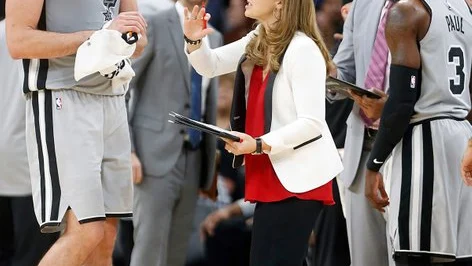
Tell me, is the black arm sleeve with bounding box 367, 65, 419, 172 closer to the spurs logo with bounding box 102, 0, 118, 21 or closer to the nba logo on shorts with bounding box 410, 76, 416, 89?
the nba logo on shorts with bounding box 410, 76, 416, 89

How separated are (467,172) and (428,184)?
0.28 metres

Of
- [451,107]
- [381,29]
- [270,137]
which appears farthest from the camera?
[381,29]

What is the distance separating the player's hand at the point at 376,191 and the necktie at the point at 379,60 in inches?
19.8

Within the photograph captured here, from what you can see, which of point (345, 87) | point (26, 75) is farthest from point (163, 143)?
point (26, 75)

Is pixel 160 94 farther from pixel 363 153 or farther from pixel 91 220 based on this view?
pixel 91 220

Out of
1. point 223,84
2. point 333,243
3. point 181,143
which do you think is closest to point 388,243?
point 333,243

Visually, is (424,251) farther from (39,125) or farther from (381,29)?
(39,125)

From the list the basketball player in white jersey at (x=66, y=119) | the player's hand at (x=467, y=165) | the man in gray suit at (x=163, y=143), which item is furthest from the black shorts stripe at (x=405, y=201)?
the man in gray suit at (x=163, y=143)

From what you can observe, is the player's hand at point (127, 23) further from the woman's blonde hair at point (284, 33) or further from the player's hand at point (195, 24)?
the woman's blonde hair at point (284, 33)

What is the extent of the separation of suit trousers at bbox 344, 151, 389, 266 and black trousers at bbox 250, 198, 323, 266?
1.13m

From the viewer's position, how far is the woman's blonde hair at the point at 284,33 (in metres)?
4.67

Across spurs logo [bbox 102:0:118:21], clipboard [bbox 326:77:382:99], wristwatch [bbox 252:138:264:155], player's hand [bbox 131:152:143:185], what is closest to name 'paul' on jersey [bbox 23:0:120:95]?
spurs logo [bbox 102:0:118:21]

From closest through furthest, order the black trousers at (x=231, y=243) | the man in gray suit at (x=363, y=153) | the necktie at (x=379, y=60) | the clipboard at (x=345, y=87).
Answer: the clipboard at (x=345, y=87), the necktie at (x=379, y=60), the man in gray suit at (x=363, y=153), the black trousers at (x=231, y=243)

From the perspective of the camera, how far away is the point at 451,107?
203 inches
